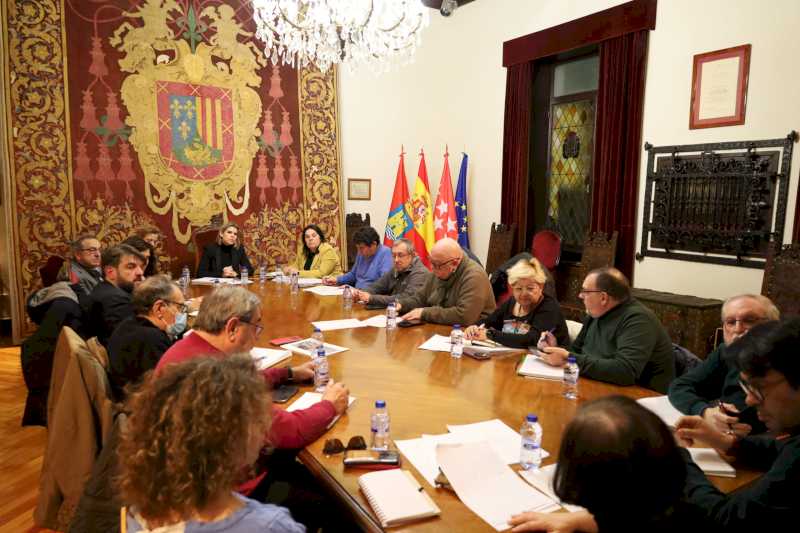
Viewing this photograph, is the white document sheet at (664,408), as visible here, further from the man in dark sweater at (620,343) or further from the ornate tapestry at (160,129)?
the ornate tapestry at (160,129)

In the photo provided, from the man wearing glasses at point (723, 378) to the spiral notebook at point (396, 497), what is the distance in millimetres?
1128

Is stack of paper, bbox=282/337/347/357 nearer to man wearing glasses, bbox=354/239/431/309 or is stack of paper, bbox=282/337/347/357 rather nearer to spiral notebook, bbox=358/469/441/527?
man wearing glasses, bbox=354/239/431/309

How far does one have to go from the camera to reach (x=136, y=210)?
5797 millimetres

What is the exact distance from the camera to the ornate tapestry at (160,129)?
523 cm

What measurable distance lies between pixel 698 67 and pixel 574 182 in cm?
160

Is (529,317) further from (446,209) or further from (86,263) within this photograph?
(446,209)

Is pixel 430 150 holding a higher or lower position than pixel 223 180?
higher

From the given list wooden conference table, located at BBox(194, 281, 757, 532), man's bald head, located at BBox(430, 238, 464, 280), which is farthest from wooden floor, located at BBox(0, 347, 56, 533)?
man's bald head, located at BBox(430, 238, 464, 280)

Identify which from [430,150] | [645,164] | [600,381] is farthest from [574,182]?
[600,381]

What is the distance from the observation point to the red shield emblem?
585cm

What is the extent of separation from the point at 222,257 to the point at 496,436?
170 inches

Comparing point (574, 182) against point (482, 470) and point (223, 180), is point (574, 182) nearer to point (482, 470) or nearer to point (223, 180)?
point (223, 180)

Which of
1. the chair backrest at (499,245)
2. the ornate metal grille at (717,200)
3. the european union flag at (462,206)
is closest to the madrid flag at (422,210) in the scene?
the european union flag at (462,206)

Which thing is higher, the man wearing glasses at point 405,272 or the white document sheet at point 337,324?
the man wearing glasses at point 405,272
